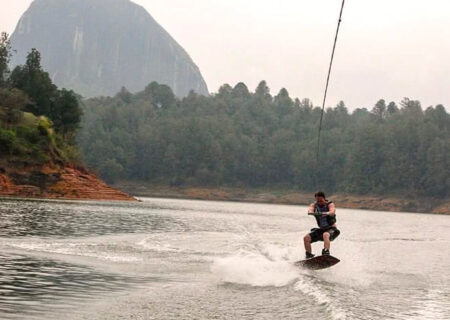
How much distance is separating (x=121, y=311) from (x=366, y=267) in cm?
1581

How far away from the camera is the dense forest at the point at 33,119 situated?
83375 millimetres

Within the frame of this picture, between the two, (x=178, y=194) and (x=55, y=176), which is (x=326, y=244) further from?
(x=178, y=194)

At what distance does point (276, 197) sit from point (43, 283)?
558 ft

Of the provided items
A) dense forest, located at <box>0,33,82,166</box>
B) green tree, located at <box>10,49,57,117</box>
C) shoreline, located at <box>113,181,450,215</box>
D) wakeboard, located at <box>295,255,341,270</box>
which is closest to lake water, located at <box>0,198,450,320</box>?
wakeboard, located at <box>295,255,341,270</box>

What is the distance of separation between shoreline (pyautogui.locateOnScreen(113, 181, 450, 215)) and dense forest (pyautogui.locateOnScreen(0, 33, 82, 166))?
66390mm

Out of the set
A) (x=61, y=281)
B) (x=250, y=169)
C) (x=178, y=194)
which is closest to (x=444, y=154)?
(x=250, y=169)

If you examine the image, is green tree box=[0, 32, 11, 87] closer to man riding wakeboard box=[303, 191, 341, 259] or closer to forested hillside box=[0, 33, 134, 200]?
forested hillside box=[0, 33, 134, 200]

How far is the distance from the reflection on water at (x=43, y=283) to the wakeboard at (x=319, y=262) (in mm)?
6464

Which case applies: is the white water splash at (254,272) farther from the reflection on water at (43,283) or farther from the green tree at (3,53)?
the green tree at (3,53)

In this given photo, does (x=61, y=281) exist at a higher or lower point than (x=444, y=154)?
lower

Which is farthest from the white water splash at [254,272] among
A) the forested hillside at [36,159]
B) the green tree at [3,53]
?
the green tree at [3,53]

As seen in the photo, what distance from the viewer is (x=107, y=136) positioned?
19500 cm

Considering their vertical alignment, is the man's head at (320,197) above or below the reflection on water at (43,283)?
above

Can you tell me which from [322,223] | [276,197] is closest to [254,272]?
[322,223]
